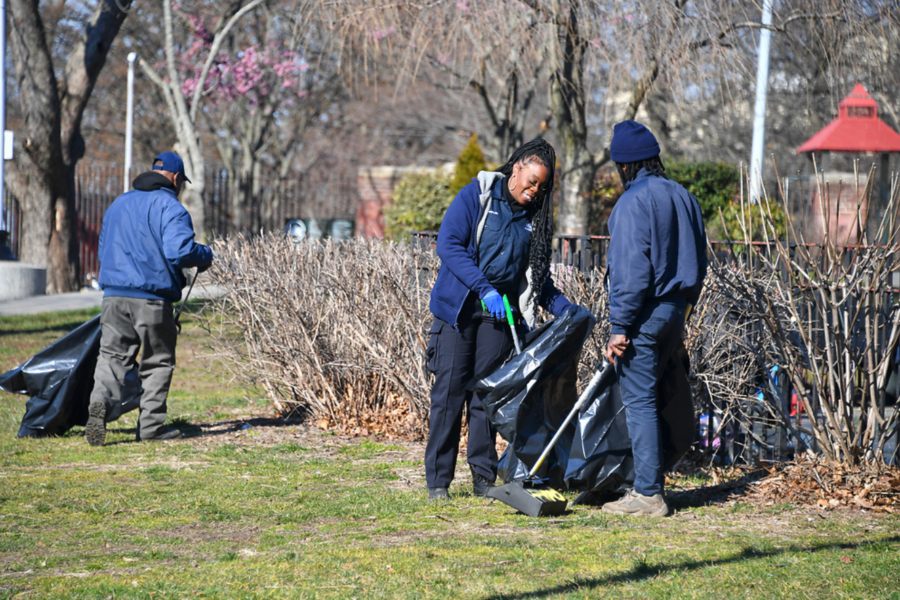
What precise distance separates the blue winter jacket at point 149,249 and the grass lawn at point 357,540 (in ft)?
3.55

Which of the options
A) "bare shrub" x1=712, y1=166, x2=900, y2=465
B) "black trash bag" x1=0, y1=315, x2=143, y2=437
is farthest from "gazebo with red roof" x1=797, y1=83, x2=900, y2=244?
"black trash bag" x1=0, y1=315, x2=143, y2=437

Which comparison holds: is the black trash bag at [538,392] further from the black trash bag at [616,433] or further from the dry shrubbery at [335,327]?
the dry shrubbery at [335,327]

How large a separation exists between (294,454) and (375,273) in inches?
51.5

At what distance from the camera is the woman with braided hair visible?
4613mm

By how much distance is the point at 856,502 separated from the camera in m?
4.70

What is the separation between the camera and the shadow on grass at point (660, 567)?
3.43 meters

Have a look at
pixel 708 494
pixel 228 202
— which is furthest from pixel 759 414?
pixel 228 202

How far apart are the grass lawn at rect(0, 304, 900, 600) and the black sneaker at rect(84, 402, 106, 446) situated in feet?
0.55

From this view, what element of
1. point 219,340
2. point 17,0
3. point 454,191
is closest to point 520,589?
point 219,340

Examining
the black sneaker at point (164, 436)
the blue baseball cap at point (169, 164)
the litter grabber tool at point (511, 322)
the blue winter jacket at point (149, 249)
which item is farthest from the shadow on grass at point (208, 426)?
the litter grabber tool at point (511, 322)

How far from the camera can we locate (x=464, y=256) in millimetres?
4516

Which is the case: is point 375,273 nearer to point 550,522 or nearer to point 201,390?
point 550,522

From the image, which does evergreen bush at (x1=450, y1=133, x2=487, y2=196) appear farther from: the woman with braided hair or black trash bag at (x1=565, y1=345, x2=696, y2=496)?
black trash bag at (x1=565, y1=345, x2=696, y2=496)

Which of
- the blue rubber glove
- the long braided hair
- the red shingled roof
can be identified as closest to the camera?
the blue rubber glove
